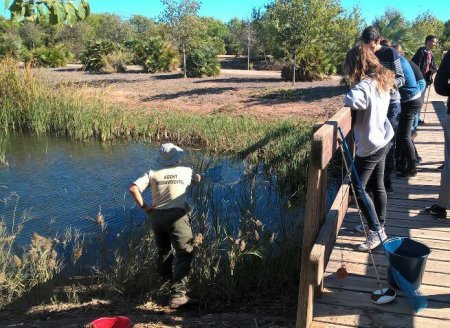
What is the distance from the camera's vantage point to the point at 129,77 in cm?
2484

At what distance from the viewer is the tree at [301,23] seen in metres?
18.0

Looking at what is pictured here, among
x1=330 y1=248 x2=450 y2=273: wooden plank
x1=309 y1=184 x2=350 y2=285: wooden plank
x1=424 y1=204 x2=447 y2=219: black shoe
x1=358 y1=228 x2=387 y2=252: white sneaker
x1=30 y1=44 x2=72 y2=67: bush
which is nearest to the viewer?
x1=309 y1=184 x2=350 y2=285: wooden plank

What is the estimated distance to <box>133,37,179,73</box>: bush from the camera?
27.8 meters

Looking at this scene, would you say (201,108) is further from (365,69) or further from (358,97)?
(358,97)

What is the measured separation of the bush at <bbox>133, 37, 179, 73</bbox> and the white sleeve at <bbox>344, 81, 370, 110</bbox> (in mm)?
25226

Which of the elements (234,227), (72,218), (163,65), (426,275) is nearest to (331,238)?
(426,275)

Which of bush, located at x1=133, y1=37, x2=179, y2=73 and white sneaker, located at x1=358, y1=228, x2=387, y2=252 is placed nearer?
white sneaker, located at x1=358, y1=228, x2=387, y2=252

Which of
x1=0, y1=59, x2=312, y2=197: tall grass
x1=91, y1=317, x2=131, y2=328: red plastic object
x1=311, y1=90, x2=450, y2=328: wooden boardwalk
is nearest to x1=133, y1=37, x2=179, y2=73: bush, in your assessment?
x1=0, y1=59, x2=312, y2=197: tall grass

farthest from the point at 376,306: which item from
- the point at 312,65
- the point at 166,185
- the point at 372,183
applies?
the point at 312,65

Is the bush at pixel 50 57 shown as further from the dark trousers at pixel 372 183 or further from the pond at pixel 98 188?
the dark trousers at pixel 372 183

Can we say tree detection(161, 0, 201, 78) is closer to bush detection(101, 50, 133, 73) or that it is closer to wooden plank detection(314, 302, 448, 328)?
bush detection(101, 50, 133, 73)

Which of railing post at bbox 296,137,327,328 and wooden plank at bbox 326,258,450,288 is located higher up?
railing post at bbox 296,137,327,328

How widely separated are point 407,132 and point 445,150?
1184 mm

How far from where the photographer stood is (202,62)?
24.5m
